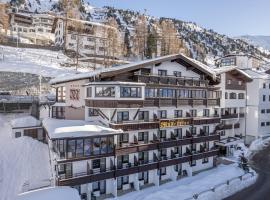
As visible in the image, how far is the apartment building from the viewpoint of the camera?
78.8m

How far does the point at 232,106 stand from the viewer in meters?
48.4

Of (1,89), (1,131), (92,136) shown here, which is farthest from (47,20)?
(92,136)

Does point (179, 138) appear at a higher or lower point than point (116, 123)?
lower

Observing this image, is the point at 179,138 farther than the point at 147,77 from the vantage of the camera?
Yes

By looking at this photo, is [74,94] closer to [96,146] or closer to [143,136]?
[96,146]

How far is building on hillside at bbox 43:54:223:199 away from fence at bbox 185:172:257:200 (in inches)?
210

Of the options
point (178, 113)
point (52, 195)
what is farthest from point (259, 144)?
point (52, 195)

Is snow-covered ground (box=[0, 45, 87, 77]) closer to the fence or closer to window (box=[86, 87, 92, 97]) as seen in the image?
window (box=[86, 87, 92, 97])

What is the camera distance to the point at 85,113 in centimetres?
3148

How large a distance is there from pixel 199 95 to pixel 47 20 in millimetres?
89391

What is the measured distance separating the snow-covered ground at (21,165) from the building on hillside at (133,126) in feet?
8.01

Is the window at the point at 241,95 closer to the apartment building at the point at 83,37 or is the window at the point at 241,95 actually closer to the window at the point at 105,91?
the window at the point at 105,91

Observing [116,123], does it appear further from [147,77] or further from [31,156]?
[31,156]

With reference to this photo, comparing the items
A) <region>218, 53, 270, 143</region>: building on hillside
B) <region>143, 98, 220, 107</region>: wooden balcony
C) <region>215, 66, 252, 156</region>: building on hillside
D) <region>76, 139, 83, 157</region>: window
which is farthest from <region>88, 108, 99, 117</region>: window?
<region>218, 53, 270, 143</region>: building on hillside
